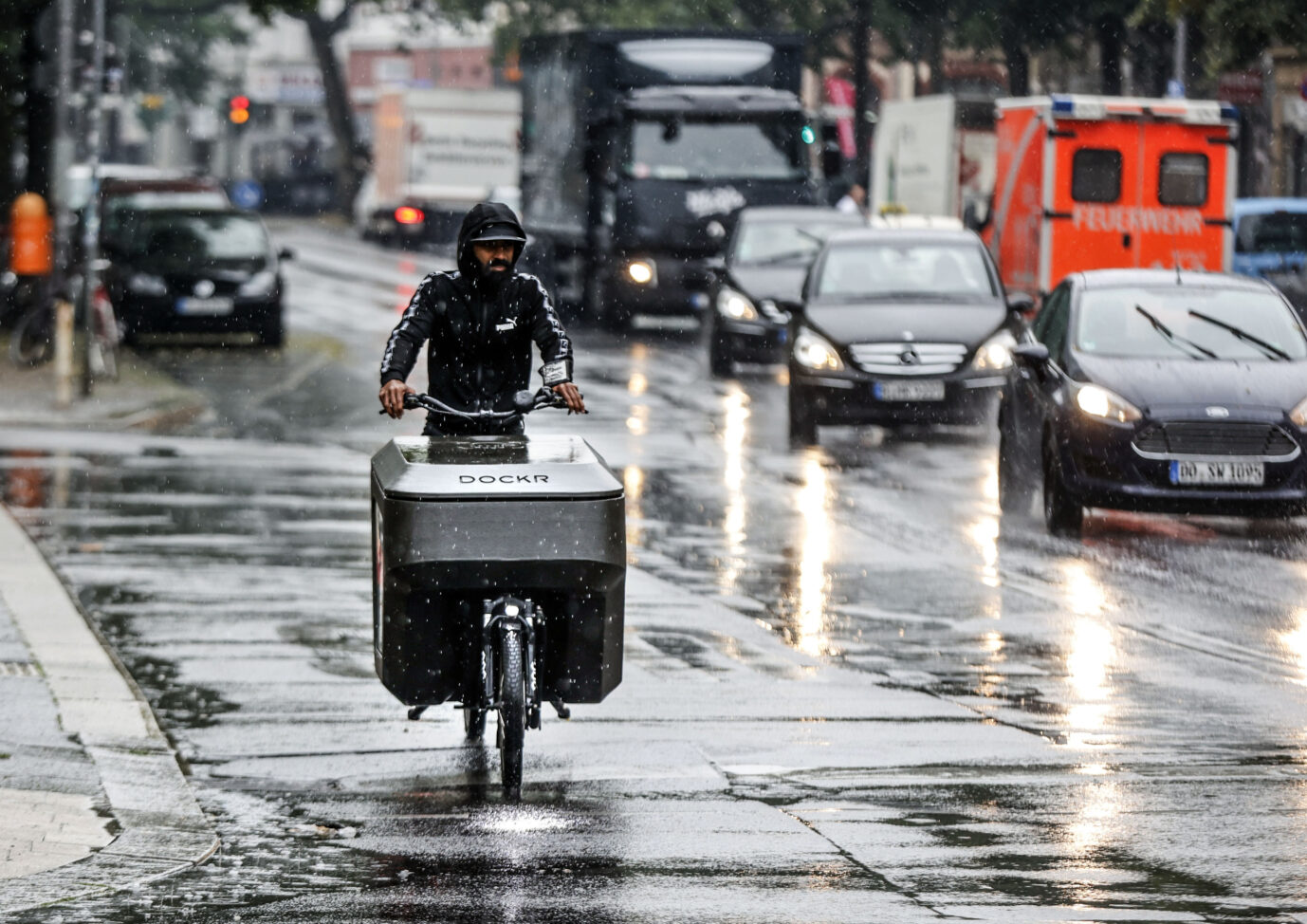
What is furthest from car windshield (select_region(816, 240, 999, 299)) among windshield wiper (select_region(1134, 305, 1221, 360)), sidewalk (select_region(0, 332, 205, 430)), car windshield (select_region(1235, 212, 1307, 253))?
car windshield (select_region(1235, 212, 1307, 253))

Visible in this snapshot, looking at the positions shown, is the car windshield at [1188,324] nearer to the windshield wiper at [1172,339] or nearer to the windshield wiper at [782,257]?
the windshield wiper at [1172,339]

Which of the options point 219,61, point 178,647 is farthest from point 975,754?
point 219,61

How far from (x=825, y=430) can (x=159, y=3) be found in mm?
59324

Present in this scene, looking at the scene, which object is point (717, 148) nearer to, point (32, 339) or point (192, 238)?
point (192, 238)

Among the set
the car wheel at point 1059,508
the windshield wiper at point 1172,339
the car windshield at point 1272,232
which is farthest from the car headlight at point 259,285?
the car wheel at point 1059,508

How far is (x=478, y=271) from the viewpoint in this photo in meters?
8.79

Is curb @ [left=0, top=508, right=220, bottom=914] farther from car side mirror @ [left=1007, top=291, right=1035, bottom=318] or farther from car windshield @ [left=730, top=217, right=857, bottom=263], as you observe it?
car windshield @ [left=730, top=217, right=857, bottom=263]

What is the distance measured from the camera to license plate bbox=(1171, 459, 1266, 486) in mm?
14656

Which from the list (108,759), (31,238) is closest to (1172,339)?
(108,759)

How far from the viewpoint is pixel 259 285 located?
101 ft

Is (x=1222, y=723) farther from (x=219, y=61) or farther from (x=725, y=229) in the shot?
(x=219, y=61)

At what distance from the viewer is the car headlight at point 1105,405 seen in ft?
48.6

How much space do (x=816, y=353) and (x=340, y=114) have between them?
200 ft

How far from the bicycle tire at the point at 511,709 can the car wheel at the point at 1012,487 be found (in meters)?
8.54
